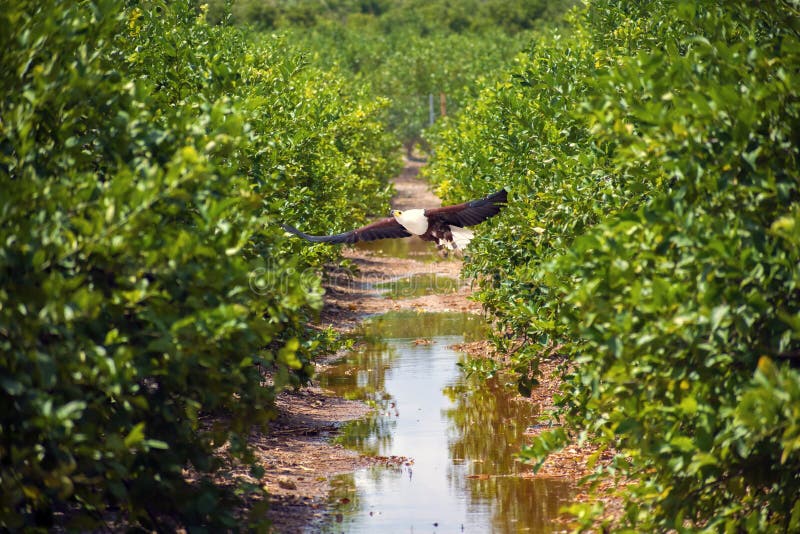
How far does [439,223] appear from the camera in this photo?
1290cm

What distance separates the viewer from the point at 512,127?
1493cm

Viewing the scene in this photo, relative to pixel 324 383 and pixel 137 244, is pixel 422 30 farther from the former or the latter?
pixel 137 244

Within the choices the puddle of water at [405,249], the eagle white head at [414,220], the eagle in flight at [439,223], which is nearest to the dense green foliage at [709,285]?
the eagle white head at [414,220]

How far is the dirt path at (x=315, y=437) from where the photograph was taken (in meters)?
9.53

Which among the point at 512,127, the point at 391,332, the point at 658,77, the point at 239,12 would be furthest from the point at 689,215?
the point at 239,12

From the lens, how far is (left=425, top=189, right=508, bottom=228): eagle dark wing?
12648 millimetres

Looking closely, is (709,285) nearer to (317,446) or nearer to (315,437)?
(317,446)

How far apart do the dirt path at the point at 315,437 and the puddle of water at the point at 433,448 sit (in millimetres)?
245

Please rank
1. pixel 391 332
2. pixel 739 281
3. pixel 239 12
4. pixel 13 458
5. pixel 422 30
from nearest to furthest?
pixel 13 458
pixel 739 281
pixel 391 332
pixel 239 12
pixel 422 30

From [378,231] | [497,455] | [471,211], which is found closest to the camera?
[497,455]

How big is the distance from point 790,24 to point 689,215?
1.89 metres

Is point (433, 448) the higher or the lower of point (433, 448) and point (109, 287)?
the lower

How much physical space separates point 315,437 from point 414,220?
2.89 m

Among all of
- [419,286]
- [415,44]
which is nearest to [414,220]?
[419,286]
